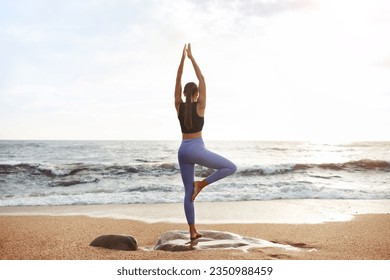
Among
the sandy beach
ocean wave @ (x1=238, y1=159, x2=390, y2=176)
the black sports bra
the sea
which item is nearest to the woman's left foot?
the sandy beach

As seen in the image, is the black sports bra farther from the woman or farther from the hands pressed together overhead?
the hands pressed together overhead

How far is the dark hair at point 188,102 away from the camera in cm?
323

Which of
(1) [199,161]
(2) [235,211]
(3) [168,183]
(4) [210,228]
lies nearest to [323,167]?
(3) [168,183]

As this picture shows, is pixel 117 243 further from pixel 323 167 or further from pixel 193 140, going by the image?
pixel 323 167

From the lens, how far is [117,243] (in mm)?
3525

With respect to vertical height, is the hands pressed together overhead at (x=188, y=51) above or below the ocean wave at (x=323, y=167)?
above

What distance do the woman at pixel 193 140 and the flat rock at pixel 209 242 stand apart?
0.31 metres

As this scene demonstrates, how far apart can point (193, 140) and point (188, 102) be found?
0.31m

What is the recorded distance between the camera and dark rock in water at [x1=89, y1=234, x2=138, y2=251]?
3504mm

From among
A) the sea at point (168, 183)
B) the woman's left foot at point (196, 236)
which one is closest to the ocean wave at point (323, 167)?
the sea at point (168, 183)

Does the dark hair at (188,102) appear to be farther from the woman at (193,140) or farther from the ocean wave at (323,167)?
the ocean wave at (323,167)

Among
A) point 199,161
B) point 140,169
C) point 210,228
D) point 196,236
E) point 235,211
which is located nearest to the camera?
point 199,161
